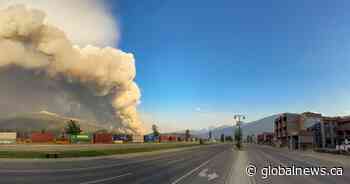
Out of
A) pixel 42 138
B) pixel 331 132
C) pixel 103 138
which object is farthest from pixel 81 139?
pixel 331 132

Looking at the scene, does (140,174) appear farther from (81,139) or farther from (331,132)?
(81,139)

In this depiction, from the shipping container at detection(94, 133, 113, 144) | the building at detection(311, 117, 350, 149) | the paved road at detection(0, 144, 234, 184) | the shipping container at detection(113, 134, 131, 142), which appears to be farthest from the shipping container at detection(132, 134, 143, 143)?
the paved road at detection(0, 144, 234, 184)

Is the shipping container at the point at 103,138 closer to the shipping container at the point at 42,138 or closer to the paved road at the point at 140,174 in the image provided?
the shipping container at the point at 42,138

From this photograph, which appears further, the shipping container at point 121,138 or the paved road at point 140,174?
the shipping container at point 121,138

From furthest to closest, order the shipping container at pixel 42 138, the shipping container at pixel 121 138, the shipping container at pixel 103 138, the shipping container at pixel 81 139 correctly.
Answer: the shipping container at pixel 121 138
the shipping container at pixel 103 138
the shipping container at pixel 42 138
the shipping container at pixel 81 139

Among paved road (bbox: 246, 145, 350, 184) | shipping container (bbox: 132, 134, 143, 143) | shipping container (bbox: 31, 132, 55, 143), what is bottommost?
shipping container (bbox: 132, 134, 143, 143)

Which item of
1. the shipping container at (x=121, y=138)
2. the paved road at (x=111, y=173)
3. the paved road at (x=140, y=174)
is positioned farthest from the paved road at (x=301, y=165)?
the shipping container at (x=121, y=138)

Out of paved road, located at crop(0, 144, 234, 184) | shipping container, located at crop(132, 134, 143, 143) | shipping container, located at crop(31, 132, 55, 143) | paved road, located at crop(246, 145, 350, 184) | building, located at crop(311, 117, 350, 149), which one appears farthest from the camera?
shipping container, located at crop(132, 134, 143, 143)

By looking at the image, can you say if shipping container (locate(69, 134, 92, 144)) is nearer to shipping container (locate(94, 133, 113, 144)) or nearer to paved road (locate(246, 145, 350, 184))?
shipping container (locate(94, 133, 113, 144))

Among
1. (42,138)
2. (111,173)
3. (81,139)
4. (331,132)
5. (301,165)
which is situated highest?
(331,132)

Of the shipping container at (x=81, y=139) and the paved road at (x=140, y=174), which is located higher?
the paved road at (x=140, y=174)

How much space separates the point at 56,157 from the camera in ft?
140

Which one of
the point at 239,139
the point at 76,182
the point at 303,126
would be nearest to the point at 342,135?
the point at 303,126

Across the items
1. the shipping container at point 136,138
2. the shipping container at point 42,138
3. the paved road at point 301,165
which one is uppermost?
the paved road at point 301,165
